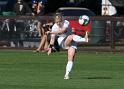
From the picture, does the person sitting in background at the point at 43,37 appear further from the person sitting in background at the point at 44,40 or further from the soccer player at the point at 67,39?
the soccer player at the point at 67,39

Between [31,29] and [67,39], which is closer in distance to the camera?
[67,39]

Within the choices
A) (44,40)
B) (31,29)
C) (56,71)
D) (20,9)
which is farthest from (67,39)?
→ (20,9)

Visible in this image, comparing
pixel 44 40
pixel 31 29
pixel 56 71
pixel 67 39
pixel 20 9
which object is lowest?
pixel 44 40

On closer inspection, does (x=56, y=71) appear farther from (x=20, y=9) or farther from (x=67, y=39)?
(x=20, y=9)

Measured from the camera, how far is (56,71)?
2111cm

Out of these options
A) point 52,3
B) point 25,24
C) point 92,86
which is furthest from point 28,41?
point 52,3

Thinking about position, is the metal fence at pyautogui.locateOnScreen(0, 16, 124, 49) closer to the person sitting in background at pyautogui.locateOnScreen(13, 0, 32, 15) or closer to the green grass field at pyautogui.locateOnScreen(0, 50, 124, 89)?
the green grass field at pyautogui.locateOnScreen(0, 50, 124, 89)

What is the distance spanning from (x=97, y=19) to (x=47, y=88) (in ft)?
47.7

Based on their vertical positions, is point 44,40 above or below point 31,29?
below

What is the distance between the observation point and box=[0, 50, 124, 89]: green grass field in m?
16.9

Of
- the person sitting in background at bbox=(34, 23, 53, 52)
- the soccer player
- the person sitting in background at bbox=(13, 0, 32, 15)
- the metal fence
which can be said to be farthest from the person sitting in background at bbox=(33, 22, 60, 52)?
the soccer player

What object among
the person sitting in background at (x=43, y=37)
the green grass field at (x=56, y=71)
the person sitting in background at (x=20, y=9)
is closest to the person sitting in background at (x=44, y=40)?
the person sitting in background at (x=43, y=37)

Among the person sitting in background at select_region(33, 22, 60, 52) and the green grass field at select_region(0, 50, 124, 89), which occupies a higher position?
the green grass field at select_region(0, 50, 124, 89)

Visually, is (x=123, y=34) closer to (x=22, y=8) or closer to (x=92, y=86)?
(x=22, y=8)
